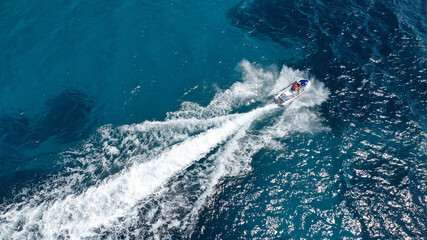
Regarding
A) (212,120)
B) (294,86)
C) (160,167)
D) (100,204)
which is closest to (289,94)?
(294,86)

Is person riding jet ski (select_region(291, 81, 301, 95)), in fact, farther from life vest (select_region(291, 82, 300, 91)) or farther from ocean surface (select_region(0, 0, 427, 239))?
ocean surface (select_region(0, 0, 427, 239))

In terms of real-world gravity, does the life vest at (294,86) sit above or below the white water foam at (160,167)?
above

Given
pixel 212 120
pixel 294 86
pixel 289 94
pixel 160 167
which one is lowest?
pixel 160 167

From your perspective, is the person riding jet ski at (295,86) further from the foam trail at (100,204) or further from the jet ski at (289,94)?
the foam trail at (100,204)

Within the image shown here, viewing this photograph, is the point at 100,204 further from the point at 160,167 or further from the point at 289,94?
the point at 289,94

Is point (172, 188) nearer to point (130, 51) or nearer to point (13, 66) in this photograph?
point (130, 51)

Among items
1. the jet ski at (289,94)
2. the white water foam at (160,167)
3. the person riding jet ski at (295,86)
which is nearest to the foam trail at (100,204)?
the white water foam at (160,167)
